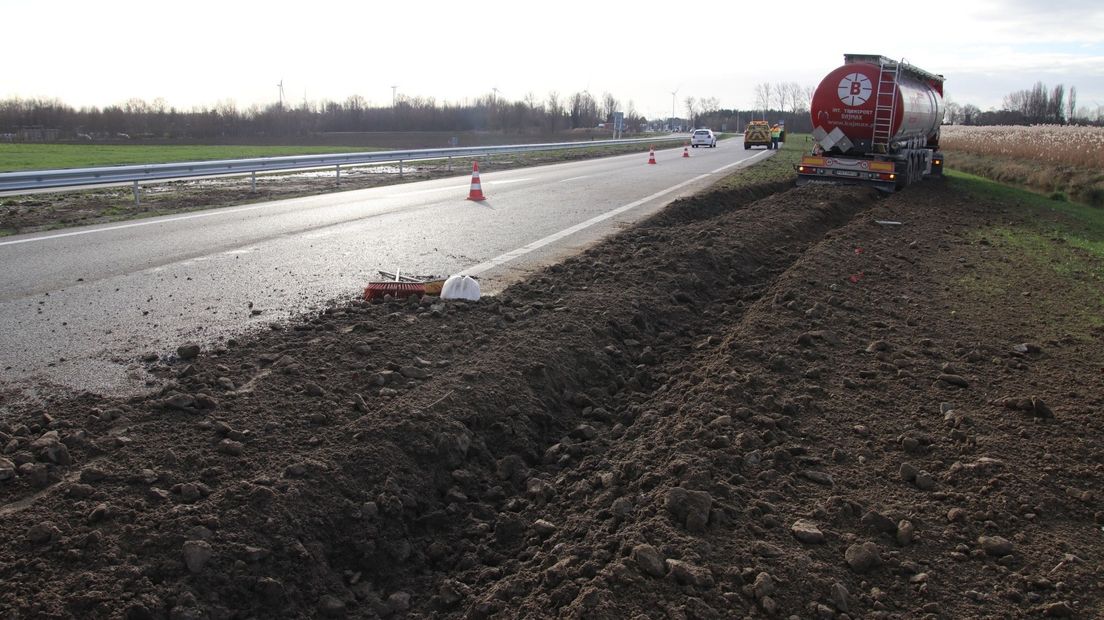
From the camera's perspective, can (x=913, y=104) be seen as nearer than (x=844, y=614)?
No

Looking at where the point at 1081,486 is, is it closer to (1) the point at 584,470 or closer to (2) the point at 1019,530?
(2) the point at 1019,530

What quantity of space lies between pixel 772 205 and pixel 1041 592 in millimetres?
11879

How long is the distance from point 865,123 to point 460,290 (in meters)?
13.8

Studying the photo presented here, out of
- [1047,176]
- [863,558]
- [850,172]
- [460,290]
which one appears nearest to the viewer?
[863,558]

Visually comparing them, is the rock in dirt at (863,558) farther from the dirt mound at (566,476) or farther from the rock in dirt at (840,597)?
Result: the rock in dirt at (840,597)

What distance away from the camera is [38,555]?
120 inches

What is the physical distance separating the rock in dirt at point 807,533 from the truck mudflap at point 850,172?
16.1 metres

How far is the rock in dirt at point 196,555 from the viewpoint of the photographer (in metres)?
3.06

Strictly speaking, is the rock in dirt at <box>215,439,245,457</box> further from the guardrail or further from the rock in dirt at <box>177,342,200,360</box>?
the guardrail

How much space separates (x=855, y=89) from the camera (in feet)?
57.9

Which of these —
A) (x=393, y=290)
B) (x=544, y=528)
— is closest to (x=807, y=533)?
(x=544, y=528)

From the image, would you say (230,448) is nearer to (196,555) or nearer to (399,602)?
(196,555)

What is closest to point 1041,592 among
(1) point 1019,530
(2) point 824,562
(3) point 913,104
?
(1) point 1019,530

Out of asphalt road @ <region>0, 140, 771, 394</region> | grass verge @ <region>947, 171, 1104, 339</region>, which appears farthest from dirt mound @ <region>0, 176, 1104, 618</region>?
grass verge @ <region>947, 171, 1104, 339</region>
